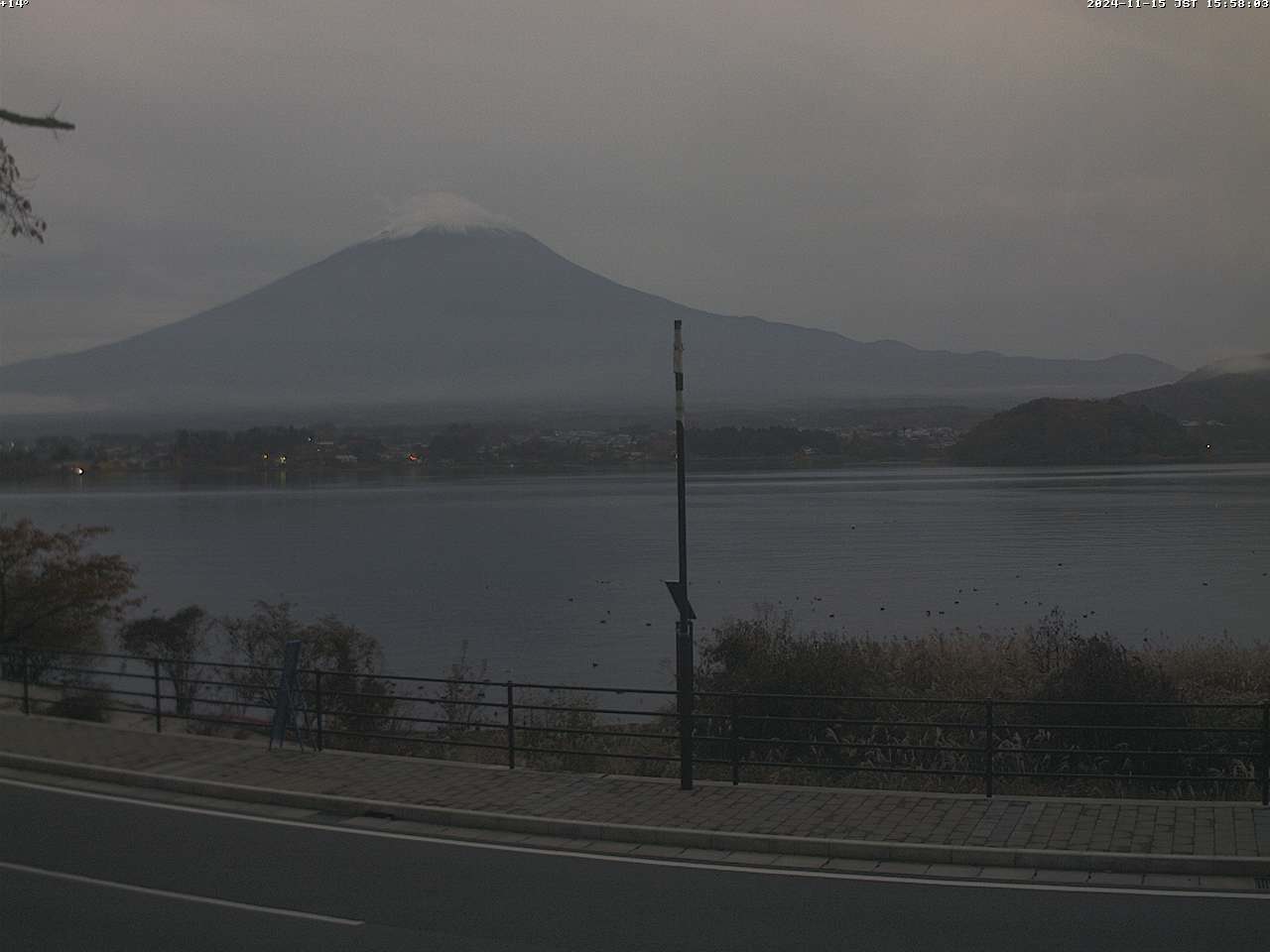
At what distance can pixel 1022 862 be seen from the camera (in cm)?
973

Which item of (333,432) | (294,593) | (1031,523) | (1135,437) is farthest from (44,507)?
(1135,437)

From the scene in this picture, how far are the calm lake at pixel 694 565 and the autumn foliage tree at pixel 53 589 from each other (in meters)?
9.33

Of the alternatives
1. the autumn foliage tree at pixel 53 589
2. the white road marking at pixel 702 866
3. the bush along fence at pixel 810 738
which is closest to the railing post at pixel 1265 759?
the bush along fence at pixel 810 738

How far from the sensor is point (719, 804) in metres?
11.7

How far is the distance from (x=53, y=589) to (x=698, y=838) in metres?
26.4

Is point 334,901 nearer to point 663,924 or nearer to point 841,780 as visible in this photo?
point 663,924

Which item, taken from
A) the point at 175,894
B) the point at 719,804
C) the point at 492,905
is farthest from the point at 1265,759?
the point at 175,894

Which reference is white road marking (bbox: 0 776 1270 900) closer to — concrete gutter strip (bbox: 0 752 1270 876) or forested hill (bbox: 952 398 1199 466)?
concrete gutter strip (bbox: 0 752 1270 876)

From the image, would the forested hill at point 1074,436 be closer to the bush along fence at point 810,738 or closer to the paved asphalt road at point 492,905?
the bush along fence at point 810,738

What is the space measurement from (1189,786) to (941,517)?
9370 cm

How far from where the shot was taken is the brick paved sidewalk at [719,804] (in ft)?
33.5

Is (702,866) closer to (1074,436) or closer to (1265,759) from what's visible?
(1265,759)

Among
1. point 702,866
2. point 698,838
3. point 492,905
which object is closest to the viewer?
point 492,905

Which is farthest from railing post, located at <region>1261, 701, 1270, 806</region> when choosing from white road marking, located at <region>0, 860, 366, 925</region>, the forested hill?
the forested hill
